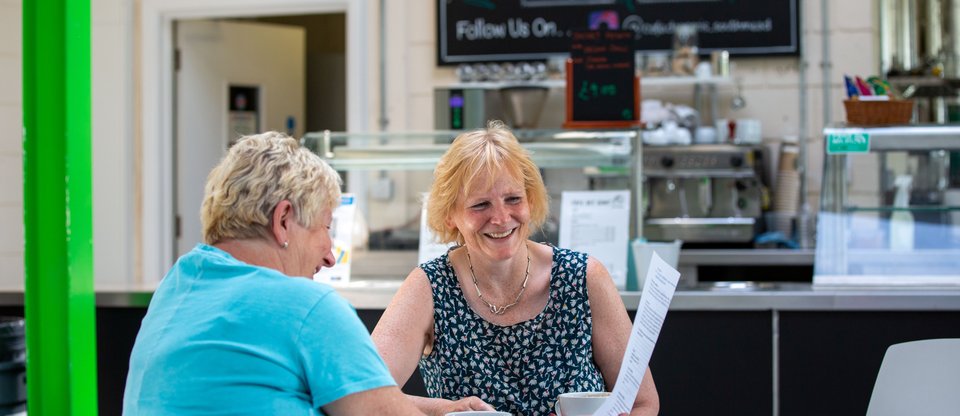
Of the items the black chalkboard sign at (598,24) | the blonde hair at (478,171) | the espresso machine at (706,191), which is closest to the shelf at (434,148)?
the blonde hair at (478,171)

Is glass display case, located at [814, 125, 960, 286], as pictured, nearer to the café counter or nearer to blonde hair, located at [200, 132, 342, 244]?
the café counter

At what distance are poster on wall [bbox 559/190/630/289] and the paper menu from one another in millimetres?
1454

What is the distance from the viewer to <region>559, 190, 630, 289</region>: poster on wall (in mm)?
3316

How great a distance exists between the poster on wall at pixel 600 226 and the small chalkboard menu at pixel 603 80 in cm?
40

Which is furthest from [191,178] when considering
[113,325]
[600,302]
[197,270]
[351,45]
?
[197,270]

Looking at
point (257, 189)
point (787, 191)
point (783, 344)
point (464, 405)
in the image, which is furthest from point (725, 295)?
point (787, 191)

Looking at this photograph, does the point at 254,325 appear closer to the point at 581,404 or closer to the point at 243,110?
the point at 581,404

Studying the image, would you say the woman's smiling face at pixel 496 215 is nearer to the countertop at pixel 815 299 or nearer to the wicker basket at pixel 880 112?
the countertop at pixel 815 299

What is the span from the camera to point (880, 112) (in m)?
3.56

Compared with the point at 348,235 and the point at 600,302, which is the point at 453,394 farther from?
the point at 348,235

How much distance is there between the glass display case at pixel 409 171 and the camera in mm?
3539

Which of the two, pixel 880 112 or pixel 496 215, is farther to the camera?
pixel 880 112

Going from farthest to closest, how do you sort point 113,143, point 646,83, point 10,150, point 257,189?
point 113,143 < point 10,150 < point 646,83 < point 257,189

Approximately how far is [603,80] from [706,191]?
80.3 inches
